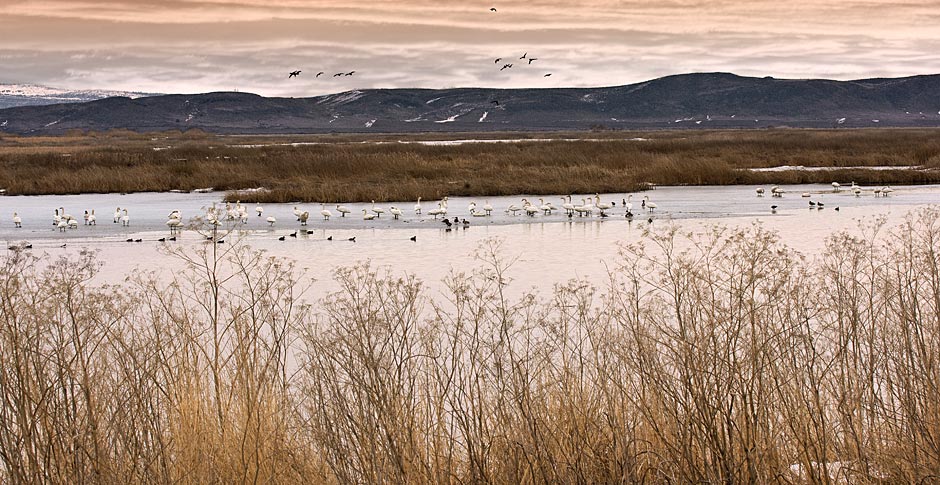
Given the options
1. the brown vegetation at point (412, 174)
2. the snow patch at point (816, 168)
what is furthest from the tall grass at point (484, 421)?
the snow patch at point (816, 168)

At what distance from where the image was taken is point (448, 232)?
945 inches

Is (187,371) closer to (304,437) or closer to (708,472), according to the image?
(304,437)

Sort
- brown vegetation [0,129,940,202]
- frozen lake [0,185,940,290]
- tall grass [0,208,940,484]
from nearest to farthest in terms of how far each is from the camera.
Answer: tall grass [0,208,940,484], frozen lake [0,185,940,290], brown vegetation [0,129,940,202]

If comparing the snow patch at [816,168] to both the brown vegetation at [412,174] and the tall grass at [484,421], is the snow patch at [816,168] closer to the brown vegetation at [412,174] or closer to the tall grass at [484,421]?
the brown vegetation at [412,174]

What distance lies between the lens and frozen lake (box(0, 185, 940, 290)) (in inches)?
723

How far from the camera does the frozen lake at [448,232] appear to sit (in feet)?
60.2

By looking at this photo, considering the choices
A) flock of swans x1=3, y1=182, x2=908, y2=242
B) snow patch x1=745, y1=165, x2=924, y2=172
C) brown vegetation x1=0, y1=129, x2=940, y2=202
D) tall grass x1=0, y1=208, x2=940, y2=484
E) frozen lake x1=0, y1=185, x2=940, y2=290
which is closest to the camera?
tall grass x1=0, y1=208, x2=940, y2=484

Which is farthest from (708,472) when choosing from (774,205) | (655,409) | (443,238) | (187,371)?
(774,205)

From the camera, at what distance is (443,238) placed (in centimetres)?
2272

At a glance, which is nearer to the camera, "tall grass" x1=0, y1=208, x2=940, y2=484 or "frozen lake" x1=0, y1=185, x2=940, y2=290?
"tall grass" x1=0, y1=208, x2=940, y2=484

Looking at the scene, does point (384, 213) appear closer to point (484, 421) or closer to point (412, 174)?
point (412, 174)

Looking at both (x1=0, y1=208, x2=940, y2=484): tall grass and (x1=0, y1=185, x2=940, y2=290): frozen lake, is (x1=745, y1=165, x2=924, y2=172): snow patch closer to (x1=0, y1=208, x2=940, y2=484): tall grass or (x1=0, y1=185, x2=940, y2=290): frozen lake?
Result: (x1=0, y1=185, x2=940, y2=290): frozen lake

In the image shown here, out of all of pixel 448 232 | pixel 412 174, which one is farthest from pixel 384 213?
pixel 412 174

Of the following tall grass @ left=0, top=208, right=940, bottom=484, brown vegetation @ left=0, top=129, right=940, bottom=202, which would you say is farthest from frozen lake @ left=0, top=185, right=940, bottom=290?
tall grass @ left=0, top=208, right=940, bottom=484
